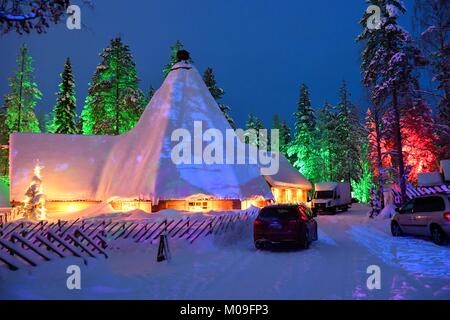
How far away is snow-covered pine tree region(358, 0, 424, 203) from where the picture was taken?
27.1 metres

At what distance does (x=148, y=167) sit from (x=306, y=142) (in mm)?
47219

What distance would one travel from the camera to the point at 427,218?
52.7 feet

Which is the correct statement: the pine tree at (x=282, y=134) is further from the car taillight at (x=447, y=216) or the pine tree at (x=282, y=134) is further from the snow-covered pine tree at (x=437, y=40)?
the car taillight at (x=447, y=216)

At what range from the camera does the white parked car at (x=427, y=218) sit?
49.1ft

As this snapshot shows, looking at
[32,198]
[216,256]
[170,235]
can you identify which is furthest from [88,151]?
[216,256]

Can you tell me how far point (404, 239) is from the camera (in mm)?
17656

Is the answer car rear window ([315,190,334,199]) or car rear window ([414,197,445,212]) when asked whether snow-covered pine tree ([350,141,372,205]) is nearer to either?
car rear window ([315,190,334,199])

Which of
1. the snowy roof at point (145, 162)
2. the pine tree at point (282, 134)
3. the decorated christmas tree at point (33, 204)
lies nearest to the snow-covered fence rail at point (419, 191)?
the snowy roof at point (145, 162)

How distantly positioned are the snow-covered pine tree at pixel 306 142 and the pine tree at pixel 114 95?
32150mm

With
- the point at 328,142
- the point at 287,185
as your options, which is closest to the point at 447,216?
the point at 287,185

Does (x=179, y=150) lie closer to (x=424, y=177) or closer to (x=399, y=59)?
(x=399, y=59)

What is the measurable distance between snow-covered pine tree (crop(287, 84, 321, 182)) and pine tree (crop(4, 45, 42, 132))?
1691 inches

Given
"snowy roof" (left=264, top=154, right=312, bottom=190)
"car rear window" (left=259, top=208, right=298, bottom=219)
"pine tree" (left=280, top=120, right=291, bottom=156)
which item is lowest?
"car rear window" (left=259, top=208, right=298, bottom=219)

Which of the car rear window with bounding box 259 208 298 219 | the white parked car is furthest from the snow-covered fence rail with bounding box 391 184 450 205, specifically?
the car rear window with bounding box 259 208 298 219
